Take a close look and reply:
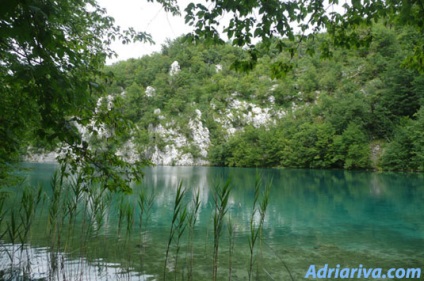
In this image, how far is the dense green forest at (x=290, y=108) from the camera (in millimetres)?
45469

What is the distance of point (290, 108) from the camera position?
78.5 metres

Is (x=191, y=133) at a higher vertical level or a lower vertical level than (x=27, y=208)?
Result: higher

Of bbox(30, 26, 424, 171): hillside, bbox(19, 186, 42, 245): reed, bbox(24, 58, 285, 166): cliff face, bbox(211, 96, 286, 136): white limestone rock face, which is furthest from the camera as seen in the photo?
bbox(211, 96, 286, 136): white limestone rock face

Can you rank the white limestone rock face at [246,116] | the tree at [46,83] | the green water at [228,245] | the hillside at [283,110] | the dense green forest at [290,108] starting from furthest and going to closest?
the white limestone rock face at [246,116]
the hillside at [283,110]
the dense green forest at [290,108]
the green water at [228,245]
the tree at [46,83]

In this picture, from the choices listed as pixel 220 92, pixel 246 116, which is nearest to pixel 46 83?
pixel 246 116

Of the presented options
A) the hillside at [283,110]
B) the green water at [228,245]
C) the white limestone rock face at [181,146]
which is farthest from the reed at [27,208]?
the white limestone rock face at [181,146]

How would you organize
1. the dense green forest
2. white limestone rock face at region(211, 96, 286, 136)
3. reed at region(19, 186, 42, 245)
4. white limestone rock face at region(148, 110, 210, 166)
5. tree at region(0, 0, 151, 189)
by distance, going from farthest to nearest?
white limestone rock face at region(211, 96, 286, 136) < white limestone rock face at region(148, 110, 210, 166) < the dense green forest < reed at region(19, 186, 42, 245) < tree at region(0, 0, 151, 189)

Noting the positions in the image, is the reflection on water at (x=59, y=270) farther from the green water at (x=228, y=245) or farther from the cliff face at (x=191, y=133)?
the cliff face at (x=191, y=133)

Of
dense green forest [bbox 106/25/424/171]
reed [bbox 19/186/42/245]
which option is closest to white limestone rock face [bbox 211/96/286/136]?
dense green forest [bbox 106/25/424/171]

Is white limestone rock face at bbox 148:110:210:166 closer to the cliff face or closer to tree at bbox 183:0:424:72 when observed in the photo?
the cliff face

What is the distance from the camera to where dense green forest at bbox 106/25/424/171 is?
4547 cm

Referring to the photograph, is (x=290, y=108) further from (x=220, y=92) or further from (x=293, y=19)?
(x=293, y=19)

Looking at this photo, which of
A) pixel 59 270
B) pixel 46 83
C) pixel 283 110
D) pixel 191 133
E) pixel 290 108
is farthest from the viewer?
pixel 191 133

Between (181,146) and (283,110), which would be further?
(181,146)
